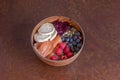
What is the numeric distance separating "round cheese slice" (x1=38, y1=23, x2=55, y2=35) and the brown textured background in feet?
0.34

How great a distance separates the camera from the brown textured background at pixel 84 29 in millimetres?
1081

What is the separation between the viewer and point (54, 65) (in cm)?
108

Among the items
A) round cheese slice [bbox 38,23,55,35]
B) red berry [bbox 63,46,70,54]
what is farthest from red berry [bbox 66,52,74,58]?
round cheese slice [bbox 38,23,55,35]

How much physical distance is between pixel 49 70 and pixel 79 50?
163 mm

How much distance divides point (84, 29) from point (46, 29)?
210 mm

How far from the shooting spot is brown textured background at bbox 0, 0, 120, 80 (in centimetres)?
108

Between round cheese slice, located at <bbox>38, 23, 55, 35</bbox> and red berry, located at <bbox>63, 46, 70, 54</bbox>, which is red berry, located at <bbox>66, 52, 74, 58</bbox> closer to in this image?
red berry, located at <bbox>63, 46, 70, 54</bbox>

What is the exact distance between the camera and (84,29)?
1.22 meters

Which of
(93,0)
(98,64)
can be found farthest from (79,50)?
(93,0)

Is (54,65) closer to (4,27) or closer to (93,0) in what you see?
(4,27)

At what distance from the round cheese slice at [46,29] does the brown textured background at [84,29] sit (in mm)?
104

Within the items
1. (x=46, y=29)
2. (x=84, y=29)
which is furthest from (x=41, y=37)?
(x=84, y=29)

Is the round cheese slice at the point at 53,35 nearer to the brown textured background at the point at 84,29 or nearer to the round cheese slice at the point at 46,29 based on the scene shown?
the round cheese slice at the point at 46,29

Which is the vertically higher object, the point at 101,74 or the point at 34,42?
the point at 34,42
